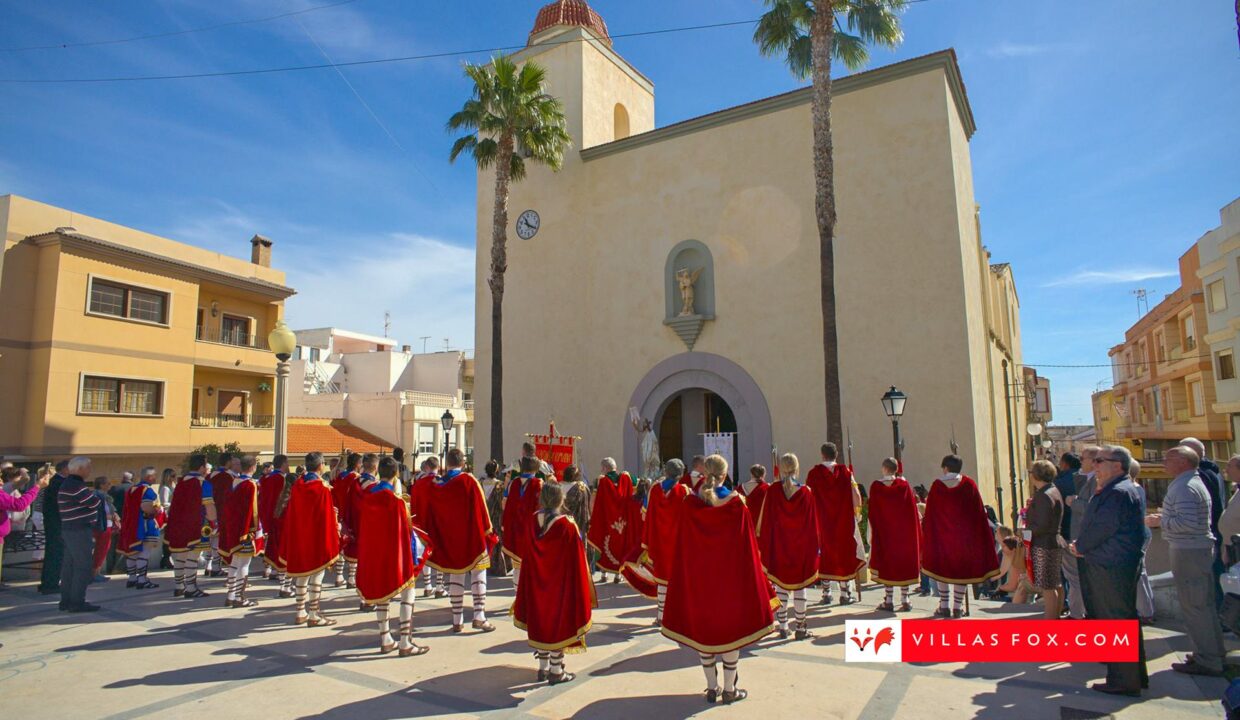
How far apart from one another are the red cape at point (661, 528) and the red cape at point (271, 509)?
4.92 m

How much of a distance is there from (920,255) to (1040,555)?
32.0 feet

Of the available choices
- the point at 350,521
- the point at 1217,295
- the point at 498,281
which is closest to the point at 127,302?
the point at 498,281

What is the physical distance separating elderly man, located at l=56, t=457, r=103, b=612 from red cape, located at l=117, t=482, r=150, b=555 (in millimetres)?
1739

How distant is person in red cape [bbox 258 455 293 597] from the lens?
9.55 meters

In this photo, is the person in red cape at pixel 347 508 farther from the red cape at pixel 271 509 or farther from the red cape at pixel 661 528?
the red cape at pixel 661 528

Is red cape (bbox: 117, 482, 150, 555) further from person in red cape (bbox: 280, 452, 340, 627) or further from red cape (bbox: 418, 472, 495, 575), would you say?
red cape (bbox: 418, 472, 495, 575)

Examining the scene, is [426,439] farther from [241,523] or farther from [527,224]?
[241,523]

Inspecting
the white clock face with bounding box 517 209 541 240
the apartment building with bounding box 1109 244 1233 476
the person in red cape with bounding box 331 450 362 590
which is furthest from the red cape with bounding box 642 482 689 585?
the apartment building with bounding box 1109 244 1233 476

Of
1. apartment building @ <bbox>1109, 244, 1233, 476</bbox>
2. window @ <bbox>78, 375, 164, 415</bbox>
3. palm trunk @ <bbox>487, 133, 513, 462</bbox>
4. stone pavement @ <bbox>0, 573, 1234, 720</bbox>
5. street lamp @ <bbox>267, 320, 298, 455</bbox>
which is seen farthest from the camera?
apartment building @ <bbox>1109, 244, 1233, 476</bbox>

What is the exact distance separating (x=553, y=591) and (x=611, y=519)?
14.1 feet

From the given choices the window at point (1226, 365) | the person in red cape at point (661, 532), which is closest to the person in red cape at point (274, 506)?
the person in red cape at point (661, 532)

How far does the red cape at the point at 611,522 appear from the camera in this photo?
34.0 ft

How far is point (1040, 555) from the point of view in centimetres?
776

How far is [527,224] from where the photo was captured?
74.3ft
